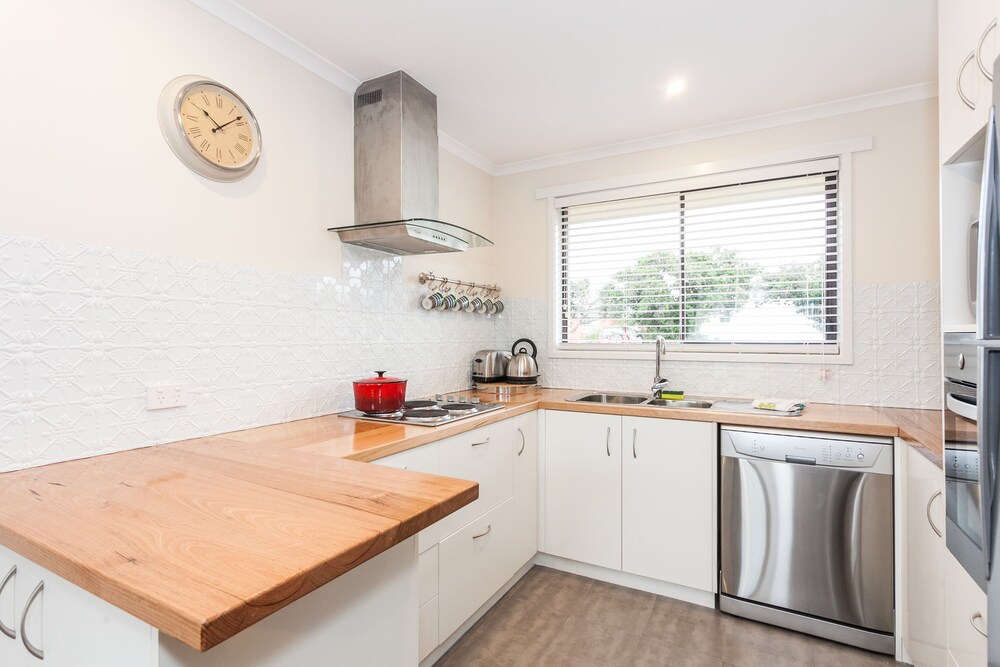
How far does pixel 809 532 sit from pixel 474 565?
4.64ft

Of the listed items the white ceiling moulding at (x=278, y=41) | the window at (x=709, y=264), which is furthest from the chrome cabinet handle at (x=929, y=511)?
the white ceiling moulding at (x=278, y=41)

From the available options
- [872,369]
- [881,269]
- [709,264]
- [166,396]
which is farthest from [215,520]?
[881,269]

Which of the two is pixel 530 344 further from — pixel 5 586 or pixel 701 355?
pixel 5 586

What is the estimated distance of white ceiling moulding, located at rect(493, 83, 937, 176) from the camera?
7.80ft

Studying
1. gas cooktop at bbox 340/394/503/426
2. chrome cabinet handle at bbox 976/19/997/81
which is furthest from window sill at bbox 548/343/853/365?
chrome cabinet handle at bbox 976/19/997/81

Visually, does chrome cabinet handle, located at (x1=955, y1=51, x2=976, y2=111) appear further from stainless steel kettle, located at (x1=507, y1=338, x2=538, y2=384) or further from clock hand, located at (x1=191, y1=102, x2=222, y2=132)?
stainless steel kettle, located at (x1=507, y1=338, x2=538, y2=384)

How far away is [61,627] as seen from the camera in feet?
2.63

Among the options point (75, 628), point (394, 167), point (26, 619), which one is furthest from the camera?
point (394, 167)

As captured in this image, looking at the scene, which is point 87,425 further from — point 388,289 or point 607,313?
point 607,313

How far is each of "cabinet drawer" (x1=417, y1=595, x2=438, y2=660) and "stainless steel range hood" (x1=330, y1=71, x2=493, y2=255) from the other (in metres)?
1.48

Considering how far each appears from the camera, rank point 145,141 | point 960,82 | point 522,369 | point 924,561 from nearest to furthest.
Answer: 1. point 960,82
2. point 145,141
3. point 924,561
4. point 522,369

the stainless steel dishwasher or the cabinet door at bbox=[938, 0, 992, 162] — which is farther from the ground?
the cabinet door at bbox=[938, 0, 992, 162]

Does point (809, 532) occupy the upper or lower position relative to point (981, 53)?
lower

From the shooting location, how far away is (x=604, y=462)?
2.49 meters
